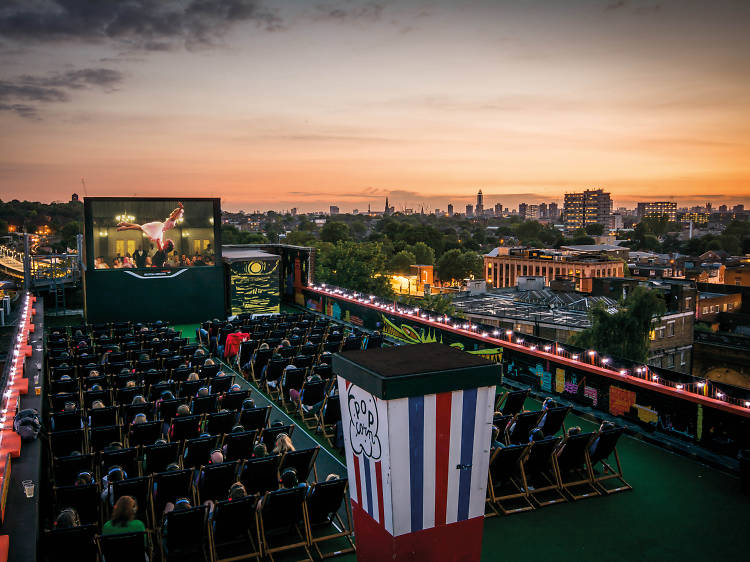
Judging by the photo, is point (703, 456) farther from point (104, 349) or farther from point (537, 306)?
point (537, 306)

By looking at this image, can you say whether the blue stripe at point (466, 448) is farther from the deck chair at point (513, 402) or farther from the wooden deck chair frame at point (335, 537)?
the deck chair at point (513, 402)

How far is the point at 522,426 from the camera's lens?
7.51m

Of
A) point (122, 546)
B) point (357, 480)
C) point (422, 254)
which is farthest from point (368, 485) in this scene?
point (422, 254)

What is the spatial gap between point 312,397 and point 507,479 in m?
3.65

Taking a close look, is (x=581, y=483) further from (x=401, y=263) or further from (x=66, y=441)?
(x=401, y=263)

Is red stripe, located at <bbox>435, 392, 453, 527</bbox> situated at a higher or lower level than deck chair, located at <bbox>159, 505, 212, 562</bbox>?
higher

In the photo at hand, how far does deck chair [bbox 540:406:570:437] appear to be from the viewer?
7477 millimetres

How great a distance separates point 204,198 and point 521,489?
616 inches

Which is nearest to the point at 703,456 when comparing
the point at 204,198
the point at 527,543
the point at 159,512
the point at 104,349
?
the point at 527,543

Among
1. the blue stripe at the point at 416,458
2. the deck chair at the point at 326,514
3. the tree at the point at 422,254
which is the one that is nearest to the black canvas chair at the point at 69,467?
the deck chair at the point at 326,514

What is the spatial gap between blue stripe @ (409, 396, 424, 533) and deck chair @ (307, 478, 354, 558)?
2975mm

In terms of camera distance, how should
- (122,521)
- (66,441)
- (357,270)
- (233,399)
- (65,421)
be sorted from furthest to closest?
(357,270) → (233,399) → (65,421) → (66,441) → (122,521)

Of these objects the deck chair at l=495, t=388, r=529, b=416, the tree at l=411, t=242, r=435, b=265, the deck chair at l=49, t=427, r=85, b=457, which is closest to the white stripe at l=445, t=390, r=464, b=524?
the deck chair at l=49, t=427, r=85, b=457

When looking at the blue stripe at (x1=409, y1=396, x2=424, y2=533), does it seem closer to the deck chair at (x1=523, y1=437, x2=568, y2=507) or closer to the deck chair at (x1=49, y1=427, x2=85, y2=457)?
the deck chair at (x1=523, y1=437, x2=568, y2=507)
